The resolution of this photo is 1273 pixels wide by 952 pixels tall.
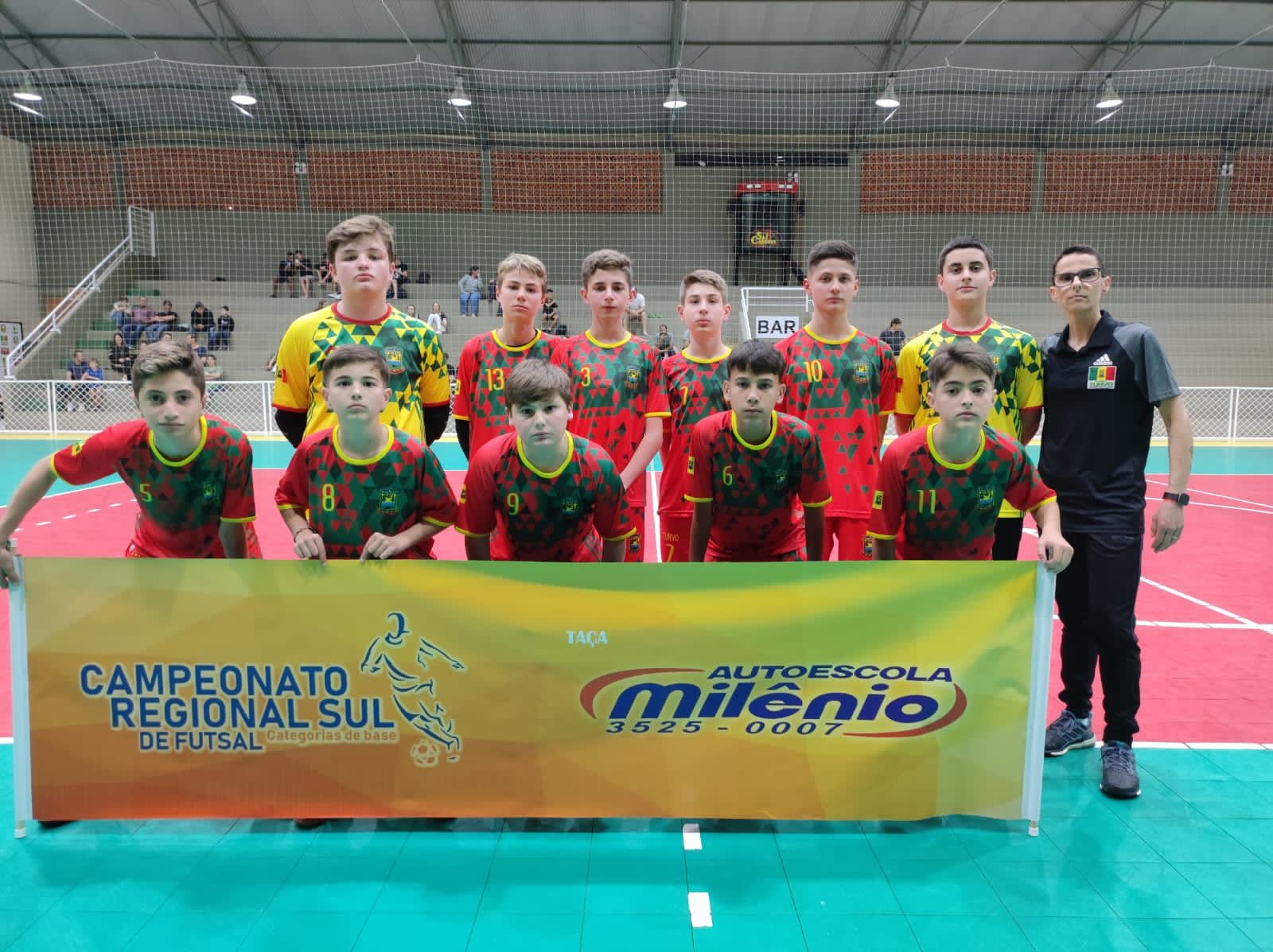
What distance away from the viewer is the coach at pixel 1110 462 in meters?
3.56

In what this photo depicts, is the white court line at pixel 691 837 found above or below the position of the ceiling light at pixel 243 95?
below

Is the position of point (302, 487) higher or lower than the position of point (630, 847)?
higher

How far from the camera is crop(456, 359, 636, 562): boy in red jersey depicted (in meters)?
3.17

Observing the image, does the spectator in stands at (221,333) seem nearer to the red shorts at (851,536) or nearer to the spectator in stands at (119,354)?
the spectator in stands at (119,354)

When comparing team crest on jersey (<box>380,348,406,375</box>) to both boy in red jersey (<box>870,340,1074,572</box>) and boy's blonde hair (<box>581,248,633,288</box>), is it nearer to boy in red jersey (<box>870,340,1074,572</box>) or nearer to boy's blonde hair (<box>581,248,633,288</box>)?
boy's blonde hair (<box>581,248,633,288</box>)

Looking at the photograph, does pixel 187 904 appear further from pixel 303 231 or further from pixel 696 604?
pixel 303 231

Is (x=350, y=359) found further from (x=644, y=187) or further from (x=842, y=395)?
(x=644, y=187)

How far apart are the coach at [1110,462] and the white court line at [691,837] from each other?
1.79 meters

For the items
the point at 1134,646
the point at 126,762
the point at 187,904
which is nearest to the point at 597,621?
the point at 187,904

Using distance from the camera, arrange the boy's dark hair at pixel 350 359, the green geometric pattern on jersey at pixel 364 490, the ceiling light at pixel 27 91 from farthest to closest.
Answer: the ceiling light at pixel 27 91
the green geometric pattern on jersey at pixel 364 490
the boy's dark hair at pixel 350 359

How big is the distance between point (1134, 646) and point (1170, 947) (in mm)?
1396

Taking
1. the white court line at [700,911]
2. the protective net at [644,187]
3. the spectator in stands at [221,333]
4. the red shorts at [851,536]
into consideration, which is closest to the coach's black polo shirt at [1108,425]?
the red shorts at [851,536]

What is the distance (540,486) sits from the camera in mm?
3291

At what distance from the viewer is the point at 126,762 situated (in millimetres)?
3070
